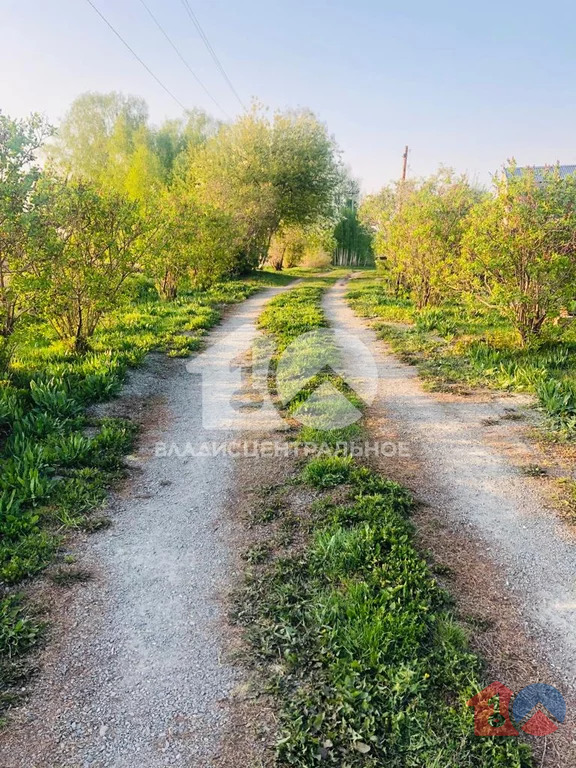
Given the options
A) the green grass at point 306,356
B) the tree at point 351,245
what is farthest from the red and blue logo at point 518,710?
the tree at point 351,245

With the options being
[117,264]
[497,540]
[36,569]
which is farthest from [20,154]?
[497,540]

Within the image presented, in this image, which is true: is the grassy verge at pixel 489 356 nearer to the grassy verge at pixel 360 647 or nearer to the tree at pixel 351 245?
the grassy verge at pixel 360 647

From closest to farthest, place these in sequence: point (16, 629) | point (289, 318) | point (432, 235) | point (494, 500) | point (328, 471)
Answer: point (16, 629)
point (494, 500)
point (328, 471)
point (432, 235)
point (289, 318)

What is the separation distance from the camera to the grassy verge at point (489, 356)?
675cm

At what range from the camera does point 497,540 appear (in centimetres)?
414

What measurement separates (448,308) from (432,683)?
1162 centimetres

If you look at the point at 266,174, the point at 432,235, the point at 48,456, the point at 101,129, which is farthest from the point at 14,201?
the point at 101,129

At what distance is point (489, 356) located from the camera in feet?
28.7

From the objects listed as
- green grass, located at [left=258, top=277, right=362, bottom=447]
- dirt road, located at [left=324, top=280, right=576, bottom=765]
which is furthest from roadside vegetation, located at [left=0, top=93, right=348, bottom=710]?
dirt road, located at [left=324, top=280, right=576, bottom=765]

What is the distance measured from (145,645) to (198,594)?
532mm

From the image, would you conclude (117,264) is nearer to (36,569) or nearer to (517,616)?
(36,569)

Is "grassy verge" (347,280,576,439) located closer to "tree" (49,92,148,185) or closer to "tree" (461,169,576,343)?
"tree" (461,169,576,343)

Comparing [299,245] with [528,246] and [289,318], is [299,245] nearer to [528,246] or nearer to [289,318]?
[289,318]

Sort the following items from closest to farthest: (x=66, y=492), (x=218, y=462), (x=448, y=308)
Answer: (x=66, y=492) → (x=218, y=462) → (x=448, y=308)
